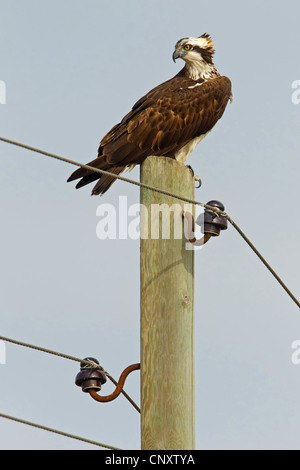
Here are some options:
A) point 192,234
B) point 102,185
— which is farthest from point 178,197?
point 102,185

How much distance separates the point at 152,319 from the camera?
19.5 feet

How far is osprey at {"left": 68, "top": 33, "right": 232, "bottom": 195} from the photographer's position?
8188 millimetres

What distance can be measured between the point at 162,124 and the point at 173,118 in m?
0.26

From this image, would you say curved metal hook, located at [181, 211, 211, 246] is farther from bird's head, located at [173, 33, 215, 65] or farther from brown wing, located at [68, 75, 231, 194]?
bird's head, located at [173, 33, 215, 65]

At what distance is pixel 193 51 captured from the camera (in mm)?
10172

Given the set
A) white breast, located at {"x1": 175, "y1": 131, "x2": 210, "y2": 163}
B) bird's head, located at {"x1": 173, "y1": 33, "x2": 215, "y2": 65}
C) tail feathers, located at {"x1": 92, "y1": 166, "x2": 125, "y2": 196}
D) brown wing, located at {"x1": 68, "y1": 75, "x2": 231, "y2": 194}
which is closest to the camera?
tail feathers, located at {"x1": 92, "y1": 166, "x2": 125, "y2": 196}

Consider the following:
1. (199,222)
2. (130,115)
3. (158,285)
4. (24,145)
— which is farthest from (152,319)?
(130,115)

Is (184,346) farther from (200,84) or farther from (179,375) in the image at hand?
(200,84)

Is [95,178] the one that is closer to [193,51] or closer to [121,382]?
[121,382]

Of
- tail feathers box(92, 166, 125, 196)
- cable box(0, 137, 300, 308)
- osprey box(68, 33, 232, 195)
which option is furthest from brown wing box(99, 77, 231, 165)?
cable box(0, 137, 300, 308)

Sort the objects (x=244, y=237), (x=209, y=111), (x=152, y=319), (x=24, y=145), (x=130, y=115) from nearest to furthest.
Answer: (x=24, y=145) → (x=152, y=319) → (x=244, y=237) → (x=130, y=115) → (x=209, y=111)

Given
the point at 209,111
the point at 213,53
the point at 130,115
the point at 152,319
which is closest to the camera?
the point at 152,319

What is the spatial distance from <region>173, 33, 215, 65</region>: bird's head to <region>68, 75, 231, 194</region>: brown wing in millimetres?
246
